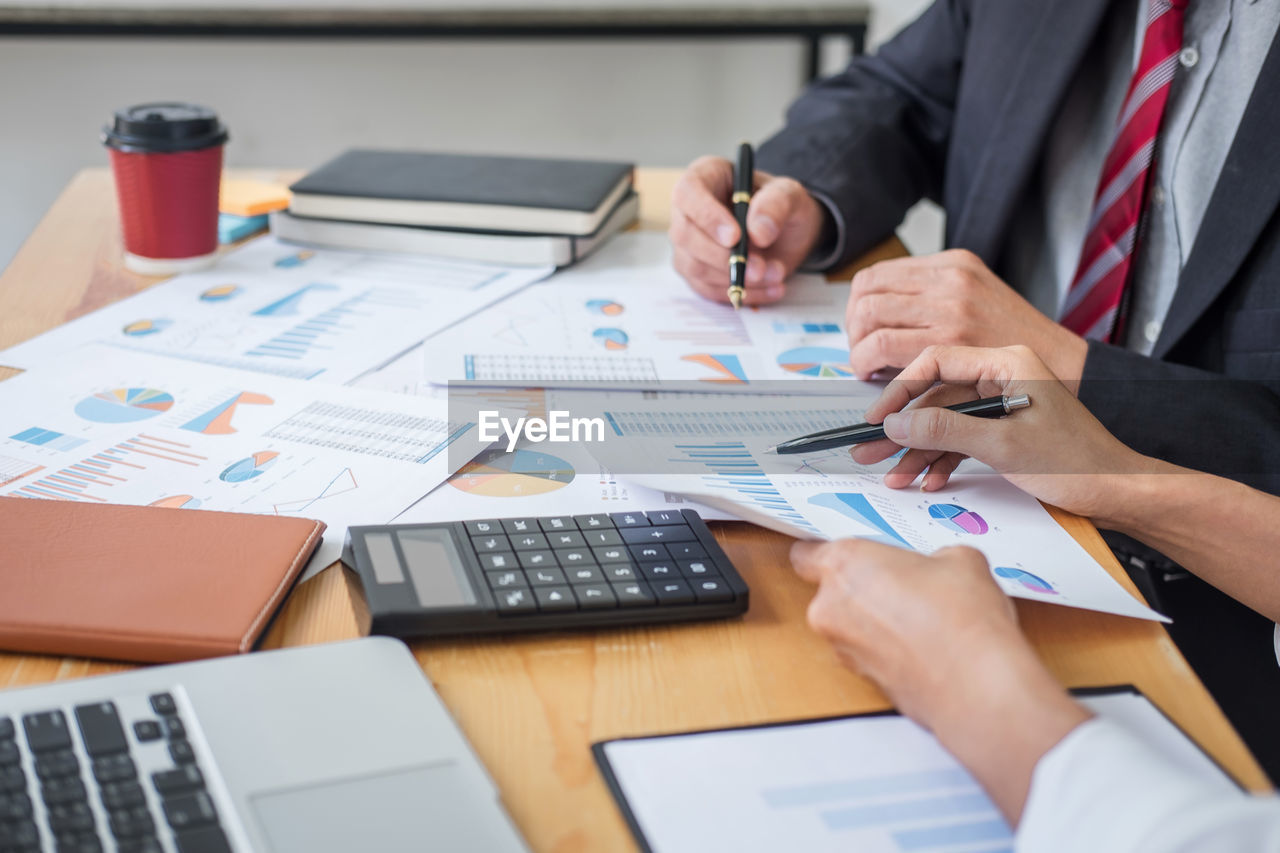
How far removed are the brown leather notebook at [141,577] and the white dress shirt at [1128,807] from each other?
0.37 m

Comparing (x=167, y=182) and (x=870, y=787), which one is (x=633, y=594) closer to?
(x=870, y=787)

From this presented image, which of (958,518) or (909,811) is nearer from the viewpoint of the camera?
(909,811)

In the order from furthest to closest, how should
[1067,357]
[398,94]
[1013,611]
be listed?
1. [398,94]
2. [1067,357]
3. [1013,611]

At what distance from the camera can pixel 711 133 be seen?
2676 mm

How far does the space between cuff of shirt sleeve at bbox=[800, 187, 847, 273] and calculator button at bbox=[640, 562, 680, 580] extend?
0.62 meters

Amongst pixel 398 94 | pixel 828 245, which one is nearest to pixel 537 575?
pixel 828 245

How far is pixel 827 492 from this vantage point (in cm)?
69

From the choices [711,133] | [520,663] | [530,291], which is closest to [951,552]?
[520,663]

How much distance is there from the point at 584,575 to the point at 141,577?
0.23m

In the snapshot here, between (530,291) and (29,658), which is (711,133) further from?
(29,658)

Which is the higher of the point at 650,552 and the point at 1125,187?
the point at 1125,187

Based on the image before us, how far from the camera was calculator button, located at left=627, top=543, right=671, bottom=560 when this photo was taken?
23.3 inches

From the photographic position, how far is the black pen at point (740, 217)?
997 mm

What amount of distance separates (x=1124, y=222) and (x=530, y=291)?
1.97 feet
